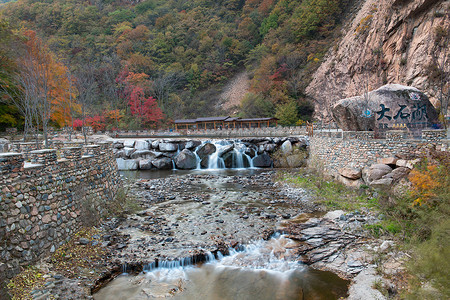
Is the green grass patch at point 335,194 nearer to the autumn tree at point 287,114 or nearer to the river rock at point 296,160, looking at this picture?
the river rock at point 296,160

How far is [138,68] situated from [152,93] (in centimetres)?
755

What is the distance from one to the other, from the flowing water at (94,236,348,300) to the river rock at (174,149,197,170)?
56.5 feet

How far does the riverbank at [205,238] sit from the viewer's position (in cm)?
673

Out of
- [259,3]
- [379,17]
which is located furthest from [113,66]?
[379,17]

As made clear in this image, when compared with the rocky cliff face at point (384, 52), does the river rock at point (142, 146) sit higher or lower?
lower

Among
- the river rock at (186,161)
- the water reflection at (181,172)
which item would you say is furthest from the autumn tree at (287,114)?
the river rock at (186,161)

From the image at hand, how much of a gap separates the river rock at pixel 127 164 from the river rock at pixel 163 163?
6.00ft

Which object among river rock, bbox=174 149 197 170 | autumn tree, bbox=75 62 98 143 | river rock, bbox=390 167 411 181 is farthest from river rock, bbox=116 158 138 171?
river rock, bbox=390 167 411 181

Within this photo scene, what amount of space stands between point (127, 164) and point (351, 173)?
65.6 ft

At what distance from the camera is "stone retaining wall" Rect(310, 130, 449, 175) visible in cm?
1099

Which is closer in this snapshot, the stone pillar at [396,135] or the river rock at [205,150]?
the stone pillar at [396,135]

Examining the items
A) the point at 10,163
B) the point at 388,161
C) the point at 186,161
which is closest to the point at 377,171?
the point at 388,161

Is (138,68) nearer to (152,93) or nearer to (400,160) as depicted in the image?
(152,93)

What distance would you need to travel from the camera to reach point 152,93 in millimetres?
51625
